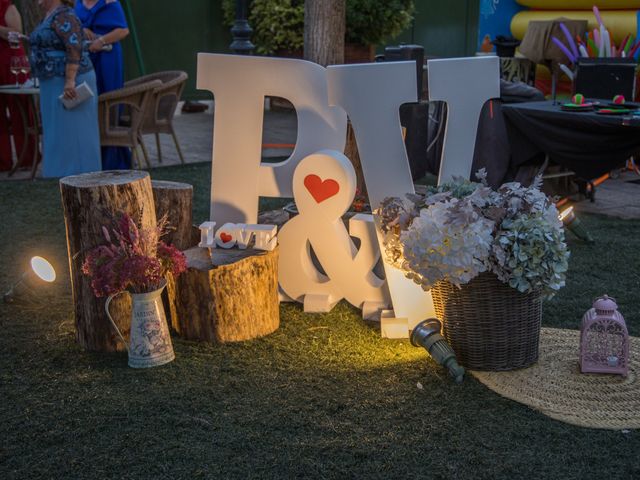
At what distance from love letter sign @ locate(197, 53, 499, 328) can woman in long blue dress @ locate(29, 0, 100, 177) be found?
3.17 meters

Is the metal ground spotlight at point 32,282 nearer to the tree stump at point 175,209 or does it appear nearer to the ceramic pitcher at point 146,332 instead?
the tree stump at point 175,209

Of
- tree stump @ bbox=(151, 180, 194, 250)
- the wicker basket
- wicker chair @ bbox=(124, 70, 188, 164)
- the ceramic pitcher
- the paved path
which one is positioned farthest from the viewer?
wicker chair @ bbox=(124, 70, 188, 164)

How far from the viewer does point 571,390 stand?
3303 millimetres

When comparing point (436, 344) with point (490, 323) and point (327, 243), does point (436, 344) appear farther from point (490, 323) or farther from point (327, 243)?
point (327, 243)

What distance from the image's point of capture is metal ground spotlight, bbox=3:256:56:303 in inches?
169

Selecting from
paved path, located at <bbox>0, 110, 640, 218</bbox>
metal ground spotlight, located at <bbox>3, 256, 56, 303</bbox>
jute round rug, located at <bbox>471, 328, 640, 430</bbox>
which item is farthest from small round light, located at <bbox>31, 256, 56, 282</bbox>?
paved path, located at <bbox>0, 110, 640, 218</bbox>

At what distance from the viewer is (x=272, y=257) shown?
3910mm

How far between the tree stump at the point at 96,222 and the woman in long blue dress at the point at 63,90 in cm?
342

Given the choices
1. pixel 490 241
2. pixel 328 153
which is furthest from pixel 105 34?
pixel 490 241

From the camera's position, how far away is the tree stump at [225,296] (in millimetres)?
3729

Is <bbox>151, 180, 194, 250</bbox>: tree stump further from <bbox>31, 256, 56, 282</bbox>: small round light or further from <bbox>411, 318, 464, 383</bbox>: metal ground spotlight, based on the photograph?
<bbox>411, 318, 464, 383</bbox>: metal ground spotlight

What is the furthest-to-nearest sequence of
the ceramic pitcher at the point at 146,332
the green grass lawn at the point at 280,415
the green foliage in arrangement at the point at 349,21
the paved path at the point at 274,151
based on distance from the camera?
the green foliage in arrangement at the point at 349,21 < the paved path at the point at 274,151 < the ceramic pitcher at the point at 146,332 < the green grass lawn at the point at 280,415

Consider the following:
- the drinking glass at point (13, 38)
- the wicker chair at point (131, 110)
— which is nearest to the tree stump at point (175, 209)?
the wicker chair at point (131, 110)

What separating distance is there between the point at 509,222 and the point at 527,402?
0.69 m
